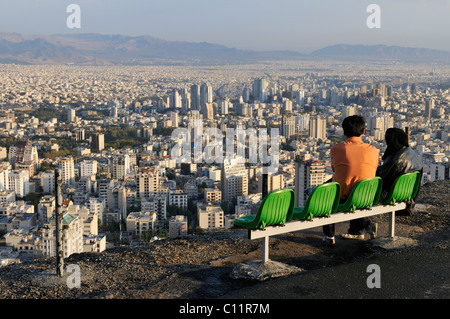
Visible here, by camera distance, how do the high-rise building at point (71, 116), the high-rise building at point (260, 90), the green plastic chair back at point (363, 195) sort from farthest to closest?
1. the high-rise building at point (260, 90)
2. the high-rise building at point (71, 116)
3. the green plastic chair back at point (363, 195)

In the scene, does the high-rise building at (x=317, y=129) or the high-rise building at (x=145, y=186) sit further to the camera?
the high-rise building at (x=317, y=129)

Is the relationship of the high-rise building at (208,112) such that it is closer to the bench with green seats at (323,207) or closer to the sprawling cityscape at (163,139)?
the sprawling cityscape at (163,139)

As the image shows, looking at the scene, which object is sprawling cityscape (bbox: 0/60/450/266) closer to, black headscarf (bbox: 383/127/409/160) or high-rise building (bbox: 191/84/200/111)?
high-rise building (bbox: 191/84/200/111)

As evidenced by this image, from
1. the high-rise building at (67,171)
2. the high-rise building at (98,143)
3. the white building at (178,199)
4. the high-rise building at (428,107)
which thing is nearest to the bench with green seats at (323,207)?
the white building at (178,199)

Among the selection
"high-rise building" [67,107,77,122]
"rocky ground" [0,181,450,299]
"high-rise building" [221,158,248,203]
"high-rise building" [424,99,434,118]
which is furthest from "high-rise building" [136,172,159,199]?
"high-rise building" [424,99,434,118]

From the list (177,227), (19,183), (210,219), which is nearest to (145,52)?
(19,183)

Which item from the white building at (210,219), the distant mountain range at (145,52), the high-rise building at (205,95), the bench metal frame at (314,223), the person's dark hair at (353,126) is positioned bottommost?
the white building at (210,219)

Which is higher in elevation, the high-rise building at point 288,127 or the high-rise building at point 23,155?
the high-rise building at point 288,127
